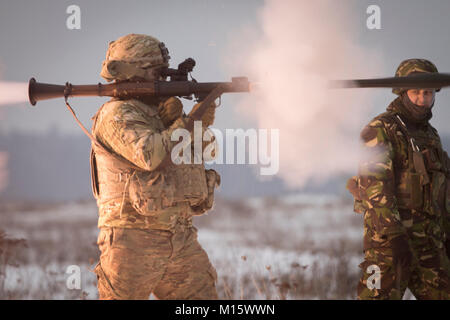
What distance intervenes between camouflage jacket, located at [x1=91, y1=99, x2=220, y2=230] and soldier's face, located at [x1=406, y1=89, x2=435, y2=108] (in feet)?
4.88

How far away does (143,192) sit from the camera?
305cm

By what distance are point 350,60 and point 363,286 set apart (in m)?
2.41

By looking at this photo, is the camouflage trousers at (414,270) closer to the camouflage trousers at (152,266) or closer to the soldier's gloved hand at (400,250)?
the soldier's gloved hand at (400,250)

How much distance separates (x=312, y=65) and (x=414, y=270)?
1.93 meters

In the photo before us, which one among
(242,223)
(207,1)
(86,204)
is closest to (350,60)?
(207,1)

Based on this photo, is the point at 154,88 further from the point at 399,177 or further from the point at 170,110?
the point at 399,177

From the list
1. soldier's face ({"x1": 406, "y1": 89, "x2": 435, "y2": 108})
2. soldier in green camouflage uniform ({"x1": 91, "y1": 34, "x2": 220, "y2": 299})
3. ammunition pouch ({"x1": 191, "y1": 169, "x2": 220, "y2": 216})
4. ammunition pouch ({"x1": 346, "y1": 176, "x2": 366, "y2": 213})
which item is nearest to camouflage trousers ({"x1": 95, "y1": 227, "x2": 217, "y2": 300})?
soldier in green camouflage uniform ({"x1": 91, "y1": 34, "x2": 220, "y2": 299})

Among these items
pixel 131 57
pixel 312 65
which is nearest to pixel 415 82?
pixel 312 65

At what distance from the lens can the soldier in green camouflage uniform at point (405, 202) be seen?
10.6 ft

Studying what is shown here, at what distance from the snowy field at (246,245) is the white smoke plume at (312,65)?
1.30 m

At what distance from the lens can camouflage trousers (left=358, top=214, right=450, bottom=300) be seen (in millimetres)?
3223

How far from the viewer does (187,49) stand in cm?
488

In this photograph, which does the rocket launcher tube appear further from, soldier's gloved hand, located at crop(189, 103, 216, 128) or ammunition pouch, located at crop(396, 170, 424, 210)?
ammunition pouch, located at crop(396, 170, 424, 210)

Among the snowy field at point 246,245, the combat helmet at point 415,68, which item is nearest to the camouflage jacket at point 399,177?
the combat helmet at point 415,68
